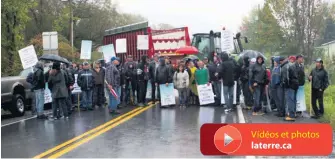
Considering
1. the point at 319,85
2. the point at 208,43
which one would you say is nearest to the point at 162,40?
the point at 208,43

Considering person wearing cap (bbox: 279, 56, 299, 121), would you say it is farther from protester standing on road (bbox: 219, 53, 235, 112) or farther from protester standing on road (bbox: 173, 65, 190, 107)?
protester standing on road (bbox: 173, 65, 190, 107)

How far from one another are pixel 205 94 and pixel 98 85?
149 inches

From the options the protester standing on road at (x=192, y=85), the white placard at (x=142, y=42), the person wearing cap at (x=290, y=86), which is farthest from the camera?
the white placard at (x=142, y=42)

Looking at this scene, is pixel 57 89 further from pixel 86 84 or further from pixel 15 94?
pixel 15 94

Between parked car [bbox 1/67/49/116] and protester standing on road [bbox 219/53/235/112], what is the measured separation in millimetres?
6662

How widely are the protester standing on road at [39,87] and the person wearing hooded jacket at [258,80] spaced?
20.2 ft

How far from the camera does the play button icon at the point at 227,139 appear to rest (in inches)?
267

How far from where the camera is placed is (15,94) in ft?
46.8

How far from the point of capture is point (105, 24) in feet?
156

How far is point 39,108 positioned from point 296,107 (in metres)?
7.48

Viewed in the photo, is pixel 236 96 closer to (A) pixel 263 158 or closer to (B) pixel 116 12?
(A) pixel 263 158

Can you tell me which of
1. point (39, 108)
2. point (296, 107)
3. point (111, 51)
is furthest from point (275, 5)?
point (39, 108)

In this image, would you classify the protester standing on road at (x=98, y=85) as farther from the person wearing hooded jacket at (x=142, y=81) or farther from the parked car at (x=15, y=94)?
the parked car at (x=15, y=94)

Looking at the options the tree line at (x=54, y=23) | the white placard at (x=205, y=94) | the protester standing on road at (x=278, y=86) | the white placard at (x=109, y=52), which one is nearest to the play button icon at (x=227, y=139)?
the protester standing on road at (x=278, y=86)
